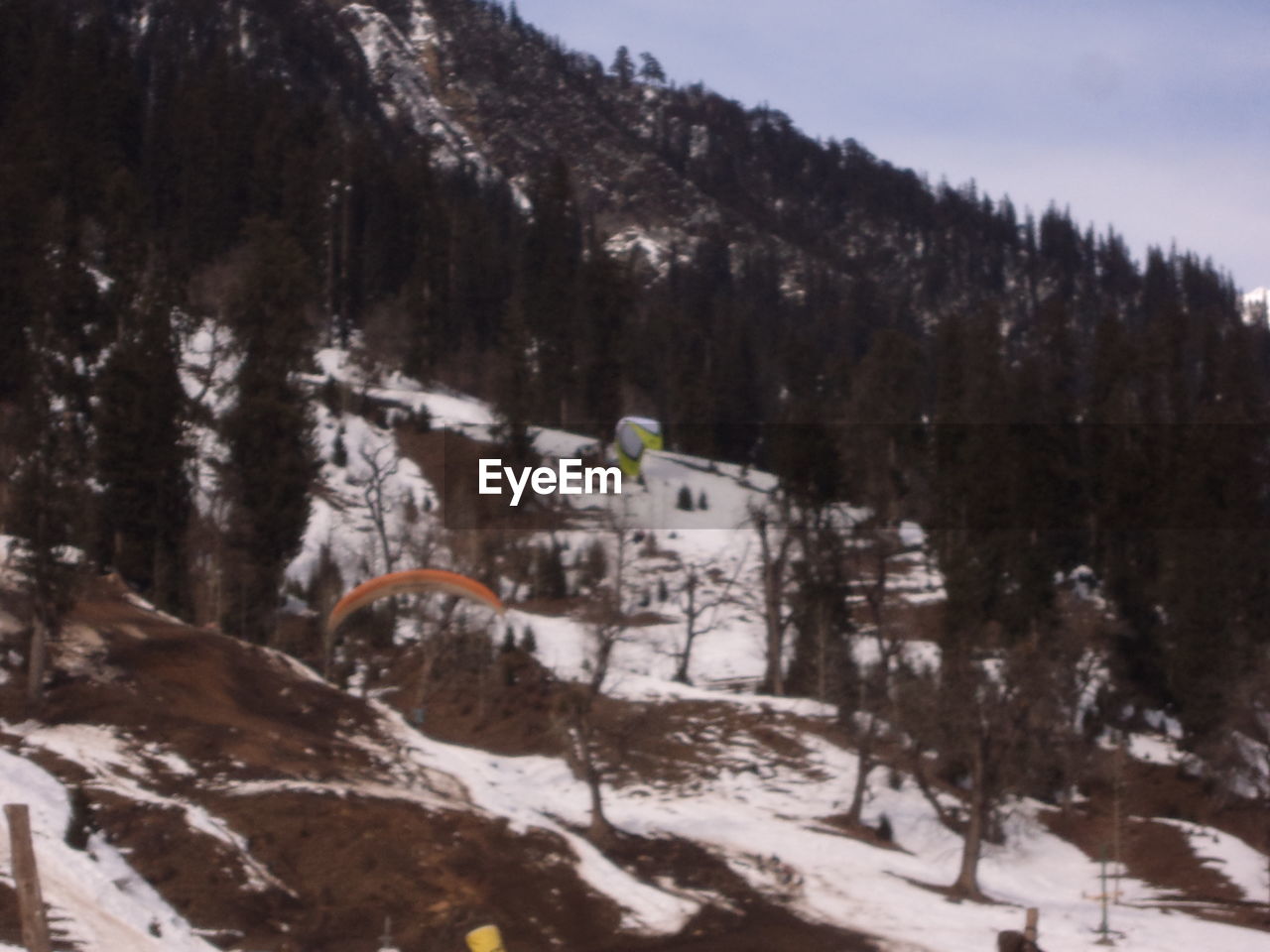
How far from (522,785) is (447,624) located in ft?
18.2

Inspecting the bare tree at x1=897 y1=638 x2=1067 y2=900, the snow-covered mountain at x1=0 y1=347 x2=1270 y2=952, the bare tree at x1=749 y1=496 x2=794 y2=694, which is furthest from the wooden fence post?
the bare tree at x1=749 y1=496 x2=794 y2=694

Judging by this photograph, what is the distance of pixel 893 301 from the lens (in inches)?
5979

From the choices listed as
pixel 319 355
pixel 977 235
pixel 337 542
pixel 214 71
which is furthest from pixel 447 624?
pixel 977 235

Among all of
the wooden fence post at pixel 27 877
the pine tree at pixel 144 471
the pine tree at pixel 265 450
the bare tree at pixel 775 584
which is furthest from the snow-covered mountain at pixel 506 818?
the wooden fence post at pixel 27 877

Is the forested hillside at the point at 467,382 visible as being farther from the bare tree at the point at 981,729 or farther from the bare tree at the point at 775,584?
the bare tree at the point at 981,729

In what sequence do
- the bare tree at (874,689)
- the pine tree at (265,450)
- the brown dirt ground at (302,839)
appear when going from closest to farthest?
the brown dirt ground at (302,839) < the bare tree at (874,689) < the pine tree at (265,450)

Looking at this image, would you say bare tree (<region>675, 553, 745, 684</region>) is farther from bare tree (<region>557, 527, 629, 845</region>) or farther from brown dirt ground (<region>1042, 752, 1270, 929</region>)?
brown dirt ground (<region>1042, 752, 1270, 929</region>)

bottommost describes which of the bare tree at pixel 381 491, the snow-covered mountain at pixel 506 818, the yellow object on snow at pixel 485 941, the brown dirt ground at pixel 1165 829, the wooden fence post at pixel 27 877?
the brown dirt ground at pixel 1165 829

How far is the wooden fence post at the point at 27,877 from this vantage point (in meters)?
10.5

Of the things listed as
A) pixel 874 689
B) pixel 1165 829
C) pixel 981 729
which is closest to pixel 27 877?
pixel 981 729

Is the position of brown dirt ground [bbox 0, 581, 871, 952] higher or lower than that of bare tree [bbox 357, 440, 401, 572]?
lower

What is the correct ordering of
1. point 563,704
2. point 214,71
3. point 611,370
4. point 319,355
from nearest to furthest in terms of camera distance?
1. point 563,704
2. point 611,370
3. point 319,355
4. point 214,71

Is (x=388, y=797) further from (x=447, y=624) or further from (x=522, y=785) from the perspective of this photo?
(x=447, y=624)

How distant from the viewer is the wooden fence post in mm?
10492
